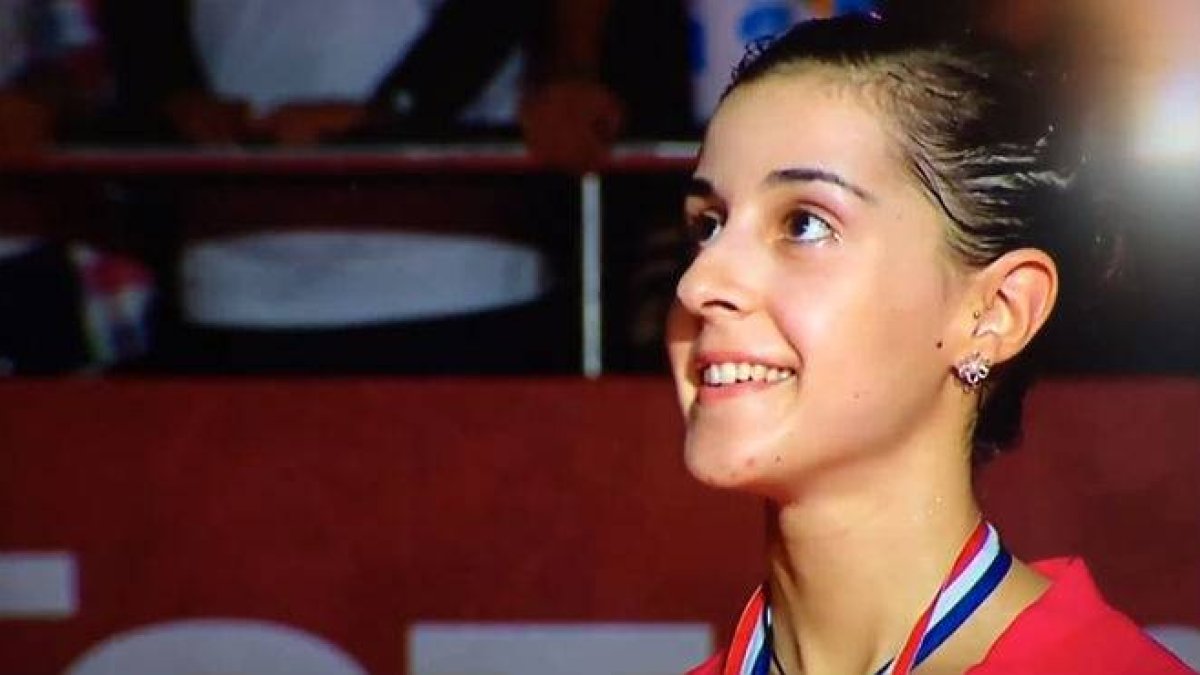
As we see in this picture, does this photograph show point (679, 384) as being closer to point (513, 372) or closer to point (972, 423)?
point (972, 423)

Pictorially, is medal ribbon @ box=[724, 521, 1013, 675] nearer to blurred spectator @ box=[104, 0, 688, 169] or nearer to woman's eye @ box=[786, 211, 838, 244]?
woman's eye @ box=[786, 211, 838, 244]

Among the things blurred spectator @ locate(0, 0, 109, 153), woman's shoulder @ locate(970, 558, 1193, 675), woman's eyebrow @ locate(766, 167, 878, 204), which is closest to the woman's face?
woman's eyebrow @ locate(766, 167, 878, 204)

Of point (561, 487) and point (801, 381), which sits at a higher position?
point (801, 381)

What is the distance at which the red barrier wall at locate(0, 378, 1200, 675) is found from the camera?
2592mm

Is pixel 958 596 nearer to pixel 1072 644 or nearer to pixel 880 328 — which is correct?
pixel 1072 644

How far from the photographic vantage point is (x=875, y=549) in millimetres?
1396

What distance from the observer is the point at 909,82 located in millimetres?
1369

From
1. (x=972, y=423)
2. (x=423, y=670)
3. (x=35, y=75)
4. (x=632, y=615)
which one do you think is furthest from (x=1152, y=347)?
(x=35, y=75)

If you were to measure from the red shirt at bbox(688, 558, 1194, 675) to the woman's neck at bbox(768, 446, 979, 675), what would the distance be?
0.07 metres

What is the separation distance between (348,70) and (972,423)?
1.43 m

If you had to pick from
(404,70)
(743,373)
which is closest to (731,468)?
(743,373)

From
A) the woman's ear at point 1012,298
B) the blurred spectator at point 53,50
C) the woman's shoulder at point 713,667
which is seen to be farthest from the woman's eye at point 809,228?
the blurred spectator at point 53,50

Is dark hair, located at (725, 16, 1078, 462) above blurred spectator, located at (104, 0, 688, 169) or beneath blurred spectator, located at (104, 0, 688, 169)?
above

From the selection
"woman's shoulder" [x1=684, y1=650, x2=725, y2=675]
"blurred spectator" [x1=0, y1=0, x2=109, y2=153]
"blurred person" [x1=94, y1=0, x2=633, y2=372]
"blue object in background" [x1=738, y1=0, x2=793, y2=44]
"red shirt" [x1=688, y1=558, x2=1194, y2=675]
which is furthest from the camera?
"blurred spectator" [x1=0, y1=0, x2=109, y2=153]
